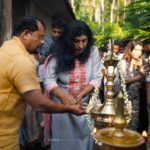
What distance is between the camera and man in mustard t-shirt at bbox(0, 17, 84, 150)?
9.31 feet

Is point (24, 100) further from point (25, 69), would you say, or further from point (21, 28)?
point (21, 28)

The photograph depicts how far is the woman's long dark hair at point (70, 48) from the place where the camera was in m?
3.71

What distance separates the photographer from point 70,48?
3762mm

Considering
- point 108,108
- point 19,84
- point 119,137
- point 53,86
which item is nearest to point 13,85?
point 19,84

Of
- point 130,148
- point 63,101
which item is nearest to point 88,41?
point 63,101

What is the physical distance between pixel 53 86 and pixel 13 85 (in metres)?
0.84

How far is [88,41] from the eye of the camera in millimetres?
3814

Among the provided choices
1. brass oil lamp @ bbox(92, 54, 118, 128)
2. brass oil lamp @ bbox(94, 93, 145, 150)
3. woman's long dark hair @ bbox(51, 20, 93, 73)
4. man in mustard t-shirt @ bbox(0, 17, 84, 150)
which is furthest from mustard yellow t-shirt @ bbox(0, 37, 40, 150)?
brass oil lamp @ bbox(94, 93, 145, 150)

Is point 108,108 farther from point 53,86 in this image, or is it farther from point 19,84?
point 53,86

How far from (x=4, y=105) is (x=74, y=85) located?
103 cm

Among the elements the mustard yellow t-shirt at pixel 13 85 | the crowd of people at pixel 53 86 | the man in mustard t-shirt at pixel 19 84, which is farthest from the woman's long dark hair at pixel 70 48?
the mustard yellow t-shirt at pixel 13 85

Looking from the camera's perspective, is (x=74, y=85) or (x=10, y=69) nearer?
(x=10, y=69)

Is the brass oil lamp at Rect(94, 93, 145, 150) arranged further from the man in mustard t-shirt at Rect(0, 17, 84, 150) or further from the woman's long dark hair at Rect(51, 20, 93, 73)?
the woman's long dark hair at Rect(51, 20, 93, 73)

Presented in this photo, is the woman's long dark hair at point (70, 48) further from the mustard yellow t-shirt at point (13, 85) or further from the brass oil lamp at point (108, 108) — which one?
the brass oil lamp at point (108, 108)
